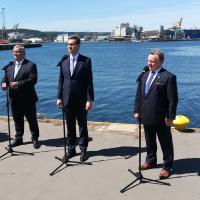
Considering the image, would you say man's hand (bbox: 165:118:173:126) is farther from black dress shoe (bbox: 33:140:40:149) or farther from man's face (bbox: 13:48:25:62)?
man's face (bbox: 13:48:25:62)

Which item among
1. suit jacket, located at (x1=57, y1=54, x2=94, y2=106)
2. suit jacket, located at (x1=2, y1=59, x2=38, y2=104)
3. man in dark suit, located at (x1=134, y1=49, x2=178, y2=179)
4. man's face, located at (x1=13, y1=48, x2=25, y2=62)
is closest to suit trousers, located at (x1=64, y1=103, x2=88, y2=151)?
suit jacket, located at (x1=57, y1=54, x2=94, y2=106)

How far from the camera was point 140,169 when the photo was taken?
6340 millimetres

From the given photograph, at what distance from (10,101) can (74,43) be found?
6.86ft

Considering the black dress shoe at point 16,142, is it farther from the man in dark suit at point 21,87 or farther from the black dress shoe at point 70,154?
the black dress shoe at point 70,154

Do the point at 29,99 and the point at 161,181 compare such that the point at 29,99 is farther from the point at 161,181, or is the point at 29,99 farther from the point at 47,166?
the point at 161,181

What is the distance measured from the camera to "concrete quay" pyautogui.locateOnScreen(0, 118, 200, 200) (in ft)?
18.8

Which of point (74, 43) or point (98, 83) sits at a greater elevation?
point (74, 43)

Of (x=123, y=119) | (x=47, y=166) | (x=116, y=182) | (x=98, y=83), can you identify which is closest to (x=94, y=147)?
(x=47, y=166)

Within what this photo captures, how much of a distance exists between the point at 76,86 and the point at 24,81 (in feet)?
3.95

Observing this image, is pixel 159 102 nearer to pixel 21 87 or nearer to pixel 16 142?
pixel 21 87

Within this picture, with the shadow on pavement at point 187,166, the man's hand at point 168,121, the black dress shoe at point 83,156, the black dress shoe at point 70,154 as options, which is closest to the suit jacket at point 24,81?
the black dress shoe at point 70,154

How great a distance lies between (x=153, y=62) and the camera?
606 centimetres

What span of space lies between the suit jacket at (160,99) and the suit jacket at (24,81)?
240cm

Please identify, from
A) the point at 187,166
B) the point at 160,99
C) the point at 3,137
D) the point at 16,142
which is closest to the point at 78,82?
the point at 160,99
